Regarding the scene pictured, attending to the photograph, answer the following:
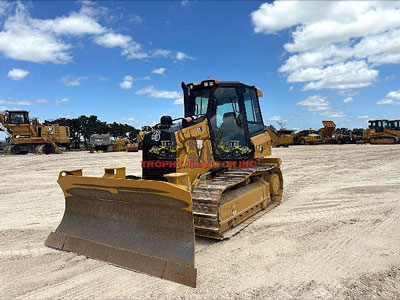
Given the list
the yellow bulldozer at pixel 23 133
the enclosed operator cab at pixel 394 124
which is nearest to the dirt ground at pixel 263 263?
the yellow bulldozer at pixel 23 133

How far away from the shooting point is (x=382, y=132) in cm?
3528

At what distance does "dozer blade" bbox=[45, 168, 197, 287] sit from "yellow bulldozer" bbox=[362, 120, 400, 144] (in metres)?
37.7

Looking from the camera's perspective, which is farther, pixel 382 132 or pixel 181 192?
pixel 382 132

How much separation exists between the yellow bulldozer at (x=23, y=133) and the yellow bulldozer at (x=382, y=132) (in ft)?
Answer: 120

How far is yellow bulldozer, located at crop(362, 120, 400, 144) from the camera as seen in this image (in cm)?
3438

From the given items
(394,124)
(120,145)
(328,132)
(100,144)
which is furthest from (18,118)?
(394,124)

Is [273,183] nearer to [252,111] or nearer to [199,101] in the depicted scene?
[252,111]

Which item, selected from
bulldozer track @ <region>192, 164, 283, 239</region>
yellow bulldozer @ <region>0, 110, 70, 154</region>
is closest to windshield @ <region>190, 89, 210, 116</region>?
bulldozer track @ <region>192, 164, 283, 239</region>

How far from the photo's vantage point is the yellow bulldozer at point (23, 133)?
90.9ft

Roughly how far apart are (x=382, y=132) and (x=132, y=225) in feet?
127

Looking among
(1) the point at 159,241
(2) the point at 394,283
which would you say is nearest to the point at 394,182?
(2) the point at 394,283

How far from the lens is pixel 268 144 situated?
7523 mm

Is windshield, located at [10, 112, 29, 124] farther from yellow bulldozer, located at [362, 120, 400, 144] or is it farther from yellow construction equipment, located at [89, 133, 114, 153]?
yellow bulldozer, located at [362, 120, 400, 144]

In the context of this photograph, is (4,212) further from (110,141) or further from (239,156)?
(110,141)
